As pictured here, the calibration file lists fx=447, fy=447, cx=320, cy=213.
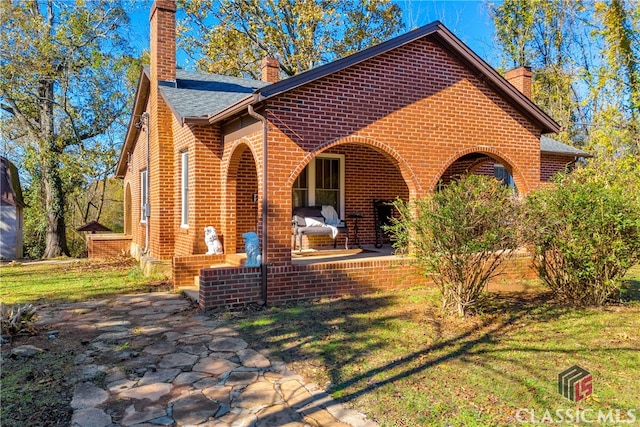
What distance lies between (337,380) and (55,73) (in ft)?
61.1

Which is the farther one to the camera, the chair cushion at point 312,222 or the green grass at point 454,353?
the chair cushion at point 312,222

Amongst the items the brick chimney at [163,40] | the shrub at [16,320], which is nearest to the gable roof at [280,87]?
the brick chimney at [163,40]

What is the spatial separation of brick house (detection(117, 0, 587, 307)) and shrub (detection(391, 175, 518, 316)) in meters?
1.89

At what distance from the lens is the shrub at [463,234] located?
18.5ft

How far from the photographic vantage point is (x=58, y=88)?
19219 millimetres

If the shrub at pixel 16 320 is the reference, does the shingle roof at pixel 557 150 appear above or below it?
above

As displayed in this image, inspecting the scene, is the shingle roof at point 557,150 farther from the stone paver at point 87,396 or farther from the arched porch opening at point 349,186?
the stone paver at point 87,396

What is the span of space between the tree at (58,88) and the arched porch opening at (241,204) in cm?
1145

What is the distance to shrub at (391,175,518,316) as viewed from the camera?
5648mm

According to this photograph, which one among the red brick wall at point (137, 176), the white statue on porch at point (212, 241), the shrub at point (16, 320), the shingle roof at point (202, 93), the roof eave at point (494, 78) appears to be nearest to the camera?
the shrub at point (16, 320)

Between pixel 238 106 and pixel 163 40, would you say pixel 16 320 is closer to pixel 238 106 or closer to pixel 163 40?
pixel 238 106

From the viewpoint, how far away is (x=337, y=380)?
4.07 metres

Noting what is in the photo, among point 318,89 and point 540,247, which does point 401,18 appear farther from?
point 540,247

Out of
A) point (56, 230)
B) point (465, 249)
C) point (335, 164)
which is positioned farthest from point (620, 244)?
point (56, 230)
